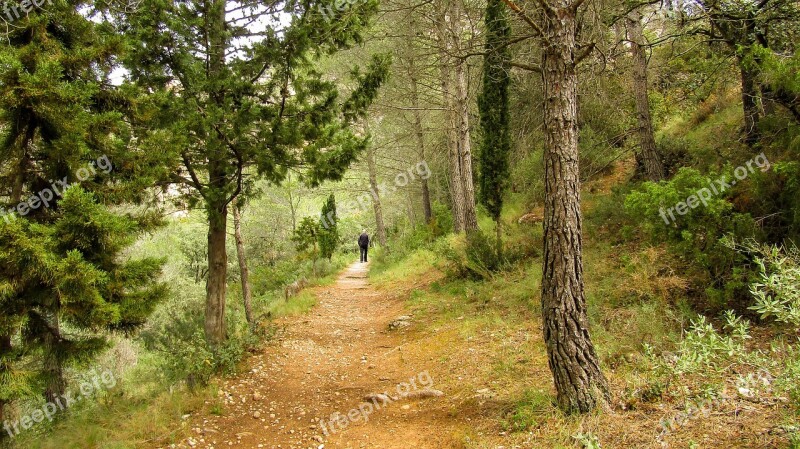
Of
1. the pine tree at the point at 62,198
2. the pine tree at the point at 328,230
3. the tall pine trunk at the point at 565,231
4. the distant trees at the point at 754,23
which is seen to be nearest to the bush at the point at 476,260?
the distant trees at the point at 754,23

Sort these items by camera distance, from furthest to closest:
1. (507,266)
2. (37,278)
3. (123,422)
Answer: (507,266)
(123,422)
(37,278)

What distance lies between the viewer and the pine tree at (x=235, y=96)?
5.06m

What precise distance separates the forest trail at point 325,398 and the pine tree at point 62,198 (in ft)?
5.27

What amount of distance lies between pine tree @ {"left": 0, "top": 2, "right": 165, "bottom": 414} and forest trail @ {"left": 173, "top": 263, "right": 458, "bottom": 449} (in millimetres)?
1607

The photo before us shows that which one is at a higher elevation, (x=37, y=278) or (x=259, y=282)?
(x=37, y=278)

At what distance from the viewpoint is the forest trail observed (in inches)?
163

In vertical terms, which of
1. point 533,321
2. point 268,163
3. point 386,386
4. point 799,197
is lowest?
point 386,386

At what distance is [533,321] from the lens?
585 cm

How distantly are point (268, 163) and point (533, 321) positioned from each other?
14.1 feet

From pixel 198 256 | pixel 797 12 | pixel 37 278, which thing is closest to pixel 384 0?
pixel 797 12

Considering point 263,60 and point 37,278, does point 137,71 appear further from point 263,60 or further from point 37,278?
point 37,278

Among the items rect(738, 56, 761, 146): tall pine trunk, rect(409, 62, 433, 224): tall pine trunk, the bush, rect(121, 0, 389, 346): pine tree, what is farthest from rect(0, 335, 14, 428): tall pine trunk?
rect(738, 56, 761, 146): tall pine trunk

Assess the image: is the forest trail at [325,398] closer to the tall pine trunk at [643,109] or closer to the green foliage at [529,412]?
the green foliage at [529,412]

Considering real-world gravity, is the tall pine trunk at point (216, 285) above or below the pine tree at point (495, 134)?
below
